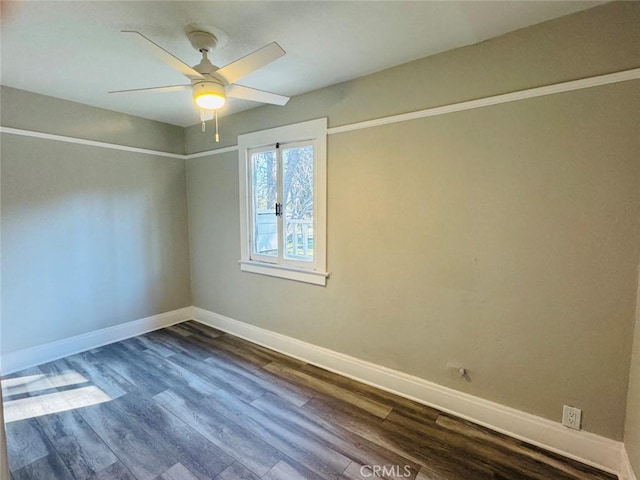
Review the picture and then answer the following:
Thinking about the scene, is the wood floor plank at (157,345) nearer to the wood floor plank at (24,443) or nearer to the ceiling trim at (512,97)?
the wood floor plank at (24,443)

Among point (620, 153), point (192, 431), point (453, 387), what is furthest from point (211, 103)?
point (453, 387)

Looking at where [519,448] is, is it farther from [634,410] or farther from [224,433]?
[224,433]

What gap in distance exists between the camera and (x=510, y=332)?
1934 mm

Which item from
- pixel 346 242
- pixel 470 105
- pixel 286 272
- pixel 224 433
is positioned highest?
pixel 470 105

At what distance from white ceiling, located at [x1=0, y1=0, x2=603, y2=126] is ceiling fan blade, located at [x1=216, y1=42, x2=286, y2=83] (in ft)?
0.87

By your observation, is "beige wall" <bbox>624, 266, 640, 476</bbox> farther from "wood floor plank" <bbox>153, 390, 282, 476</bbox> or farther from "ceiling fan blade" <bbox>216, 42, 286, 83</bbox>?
"ceiling fan blade" <bbox>216, 42, 286, 83</bbox>

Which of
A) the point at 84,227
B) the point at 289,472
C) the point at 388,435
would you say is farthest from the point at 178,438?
the point at 84,227

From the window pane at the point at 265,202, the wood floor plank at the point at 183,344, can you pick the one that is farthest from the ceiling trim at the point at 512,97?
the wood floor plank at the point at 183,344

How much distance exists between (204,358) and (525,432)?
8.70 ft

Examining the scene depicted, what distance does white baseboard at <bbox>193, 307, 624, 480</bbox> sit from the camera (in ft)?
5.58

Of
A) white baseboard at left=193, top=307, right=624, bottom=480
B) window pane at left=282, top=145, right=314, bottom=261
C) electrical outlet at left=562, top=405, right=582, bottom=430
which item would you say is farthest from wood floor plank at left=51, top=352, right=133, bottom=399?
electrical outlet at left=562, top=405, right=582, bottom=430

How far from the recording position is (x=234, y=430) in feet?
6.56

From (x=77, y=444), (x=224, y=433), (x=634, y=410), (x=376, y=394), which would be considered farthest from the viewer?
(x=376, y=394)

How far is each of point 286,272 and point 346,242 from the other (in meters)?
0.77
